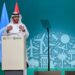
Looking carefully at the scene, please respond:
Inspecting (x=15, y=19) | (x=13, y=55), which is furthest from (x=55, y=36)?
(x=13, y=55)

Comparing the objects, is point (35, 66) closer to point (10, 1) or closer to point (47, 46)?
point (47, 46)

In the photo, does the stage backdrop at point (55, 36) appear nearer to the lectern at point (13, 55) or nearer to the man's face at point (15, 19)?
the man's face at point (15, 19)

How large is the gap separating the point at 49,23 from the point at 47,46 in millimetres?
406

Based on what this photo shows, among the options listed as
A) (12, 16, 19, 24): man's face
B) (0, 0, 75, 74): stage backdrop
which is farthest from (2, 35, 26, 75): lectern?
(0, 0, 75, 74): stage backdrop

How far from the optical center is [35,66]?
17.1 ft

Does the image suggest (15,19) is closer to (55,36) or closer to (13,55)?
(13,55)

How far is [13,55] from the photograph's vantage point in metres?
3.37

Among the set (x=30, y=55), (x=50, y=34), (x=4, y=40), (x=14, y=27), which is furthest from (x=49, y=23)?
(x=4, y=40)

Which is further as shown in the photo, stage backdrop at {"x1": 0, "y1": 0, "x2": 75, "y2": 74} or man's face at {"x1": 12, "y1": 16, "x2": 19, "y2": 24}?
stage backdrop at {"x1": 0, "y1": 0, "x2": 75, "y2": 74}

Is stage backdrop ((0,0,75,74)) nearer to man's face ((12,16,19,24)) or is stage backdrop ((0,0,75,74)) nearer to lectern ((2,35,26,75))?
man's face ((12,16,19,24))

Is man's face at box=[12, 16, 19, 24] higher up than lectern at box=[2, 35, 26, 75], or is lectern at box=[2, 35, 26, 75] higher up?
man's face at box=[12, 16, 19, 24]

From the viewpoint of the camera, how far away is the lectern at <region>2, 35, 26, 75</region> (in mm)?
3363

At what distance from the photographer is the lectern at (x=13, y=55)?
11.0 ft

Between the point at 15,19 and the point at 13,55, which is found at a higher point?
the point at 15,19
